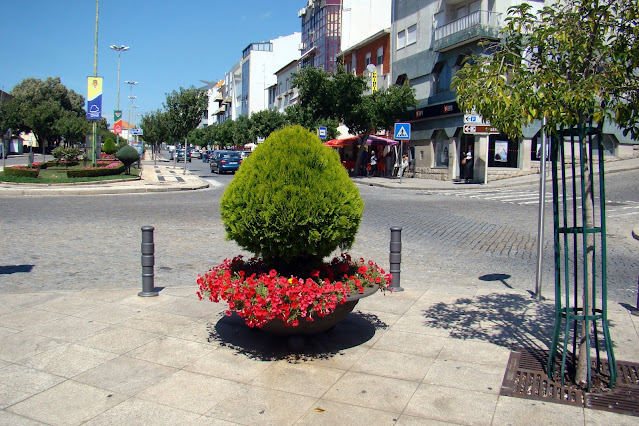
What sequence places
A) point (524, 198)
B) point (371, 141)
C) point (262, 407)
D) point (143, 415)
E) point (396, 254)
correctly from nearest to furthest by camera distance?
point (143, 415) < point (262, 407) < point (396, 254) < point (524, 198) < point (371, 141)

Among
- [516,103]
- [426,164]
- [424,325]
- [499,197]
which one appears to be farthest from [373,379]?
[426,164]

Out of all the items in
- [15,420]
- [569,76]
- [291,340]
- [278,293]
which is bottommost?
[15,420]

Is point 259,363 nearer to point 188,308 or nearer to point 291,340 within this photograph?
point 291,340

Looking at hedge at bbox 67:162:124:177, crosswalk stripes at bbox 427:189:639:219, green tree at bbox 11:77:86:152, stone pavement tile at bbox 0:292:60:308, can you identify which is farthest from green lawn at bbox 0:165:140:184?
green tree at bbox 11:77:86:152

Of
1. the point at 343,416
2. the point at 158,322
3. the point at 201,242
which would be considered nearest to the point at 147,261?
the point at 158,322

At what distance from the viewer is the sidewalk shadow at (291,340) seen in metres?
4.62

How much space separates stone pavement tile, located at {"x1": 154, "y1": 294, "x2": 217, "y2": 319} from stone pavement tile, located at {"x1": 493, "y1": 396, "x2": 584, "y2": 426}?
124 inches

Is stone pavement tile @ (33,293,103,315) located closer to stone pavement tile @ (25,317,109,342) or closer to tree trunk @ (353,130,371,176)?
stone pavement tile @ (25,317,109,342)

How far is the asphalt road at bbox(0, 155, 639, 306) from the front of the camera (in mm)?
7586

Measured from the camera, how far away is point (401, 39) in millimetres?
35875

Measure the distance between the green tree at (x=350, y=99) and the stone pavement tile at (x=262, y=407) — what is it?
2952cm

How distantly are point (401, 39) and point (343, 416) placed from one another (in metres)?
35.2

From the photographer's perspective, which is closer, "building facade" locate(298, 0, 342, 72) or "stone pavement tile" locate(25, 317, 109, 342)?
"stone pavement tile" locate(25, 317, 109, 342)

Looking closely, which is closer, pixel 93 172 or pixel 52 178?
pixel 52 178
